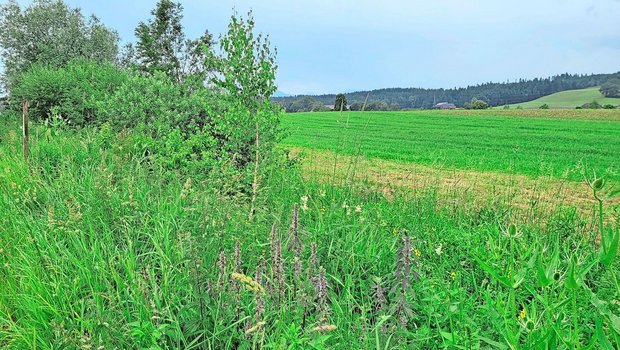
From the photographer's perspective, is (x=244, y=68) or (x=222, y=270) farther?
(x=244, y=68)

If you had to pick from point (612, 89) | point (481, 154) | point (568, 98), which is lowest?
point (481, 154)

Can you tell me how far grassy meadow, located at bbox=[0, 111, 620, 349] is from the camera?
2.30 meters

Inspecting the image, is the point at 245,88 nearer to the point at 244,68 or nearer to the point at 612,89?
the point at 244,68

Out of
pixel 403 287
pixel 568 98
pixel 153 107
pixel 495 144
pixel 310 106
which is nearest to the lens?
pixel 403 287

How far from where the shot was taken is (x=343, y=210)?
175 inches

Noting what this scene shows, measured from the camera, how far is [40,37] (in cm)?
3809

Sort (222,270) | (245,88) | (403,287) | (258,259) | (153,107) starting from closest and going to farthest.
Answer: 1. (222,270)
2. (403,287)
3. (258,259)
4. (245,88)
5. (153,107)

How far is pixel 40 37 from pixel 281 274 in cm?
4334

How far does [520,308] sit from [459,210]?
208cm

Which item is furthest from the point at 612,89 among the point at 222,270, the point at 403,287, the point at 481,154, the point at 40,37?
the point at 222,270

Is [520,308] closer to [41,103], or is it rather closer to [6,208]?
[6,208]

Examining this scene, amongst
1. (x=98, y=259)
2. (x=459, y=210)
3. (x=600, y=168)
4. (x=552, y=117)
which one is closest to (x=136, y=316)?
(x=98, y=259)

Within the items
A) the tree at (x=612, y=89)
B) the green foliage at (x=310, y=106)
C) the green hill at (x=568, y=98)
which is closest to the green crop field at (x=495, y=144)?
the green foliage at (x=310, y=106)

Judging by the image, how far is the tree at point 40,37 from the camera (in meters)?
37.2
